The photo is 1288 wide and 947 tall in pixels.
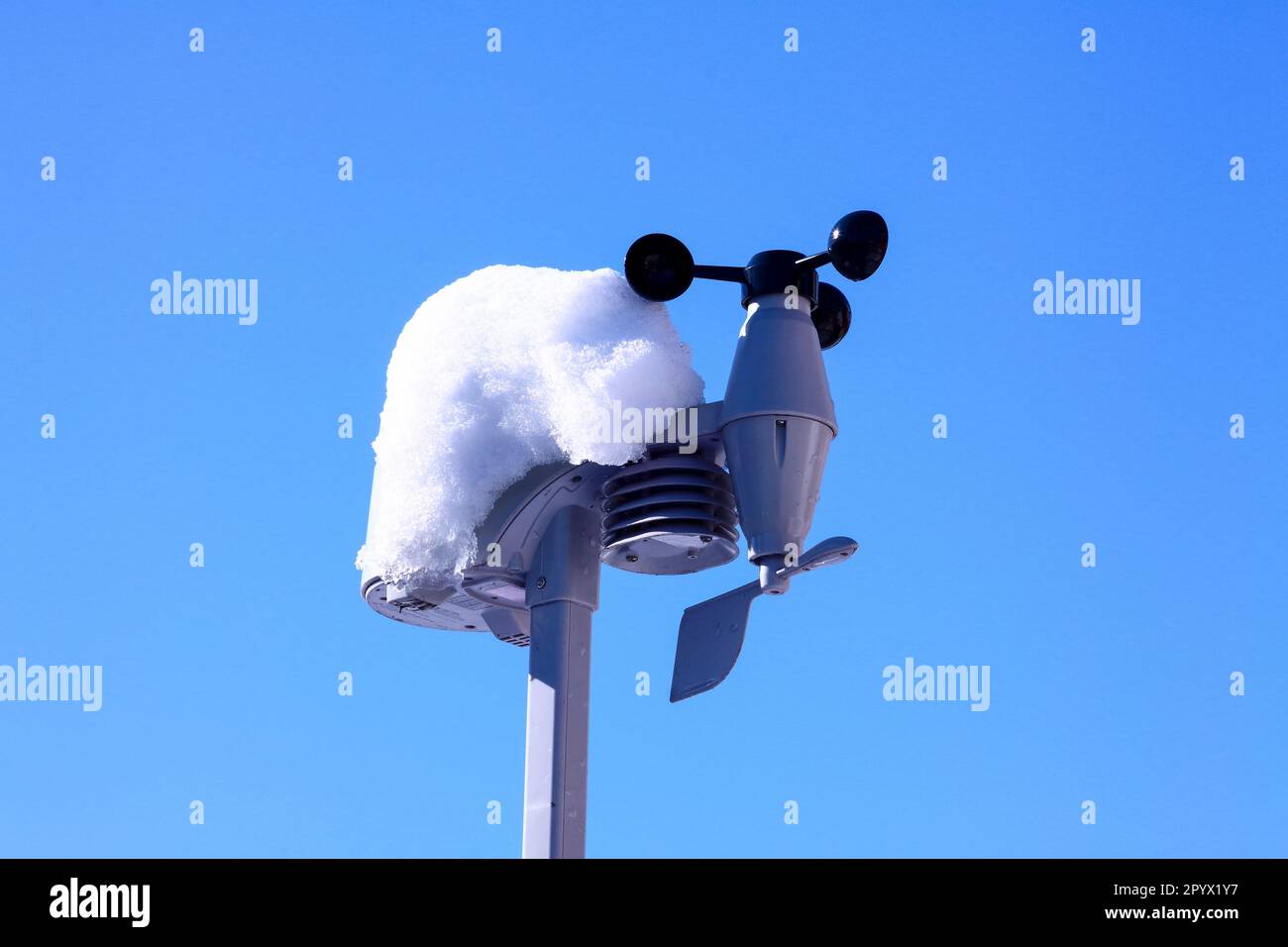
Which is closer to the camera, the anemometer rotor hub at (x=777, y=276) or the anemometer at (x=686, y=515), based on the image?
the anemometer at (x=686, y=515)

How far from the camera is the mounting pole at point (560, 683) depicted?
10.2 m

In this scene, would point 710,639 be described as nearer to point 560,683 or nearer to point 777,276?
point 560,683

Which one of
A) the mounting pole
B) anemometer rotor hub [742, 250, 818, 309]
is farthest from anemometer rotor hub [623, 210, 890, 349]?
the mounting pole

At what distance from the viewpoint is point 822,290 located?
11.3m

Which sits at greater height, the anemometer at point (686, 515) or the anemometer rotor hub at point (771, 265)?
the anemometer rotor hub at point (771, 265)

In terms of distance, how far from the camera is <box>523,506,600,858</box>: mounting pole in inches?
401

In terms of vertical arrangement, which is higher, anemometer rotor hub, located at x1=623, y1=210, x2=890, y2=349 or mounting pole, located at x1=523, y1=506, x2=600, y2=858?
anemometer rotor hub, located at x1=623, y1=210, x2=890, y2=349

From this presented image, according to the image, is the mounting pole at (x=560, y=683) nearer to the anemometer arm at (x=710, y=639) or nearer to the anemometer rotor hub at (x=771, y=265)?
the anemometer arm at (x=710, y=639)

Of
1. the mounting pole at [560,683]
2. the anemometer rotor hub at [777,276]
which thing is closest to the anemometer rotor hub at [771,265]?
the anemometer rotor hub at [777,276]

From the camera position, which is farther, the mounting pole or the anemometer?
the mounting pole

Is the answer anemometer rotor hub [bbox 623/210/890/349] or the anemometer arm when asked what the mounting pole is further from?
anemometer rotor hub [bbox 623/210/890/349]

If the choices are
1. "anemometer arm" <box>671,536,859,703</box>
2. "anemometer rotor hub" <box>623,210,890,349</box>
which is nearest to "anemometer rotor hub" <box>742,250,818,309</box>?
"anemometer rotor hub" <box>623,210,890,349</box>

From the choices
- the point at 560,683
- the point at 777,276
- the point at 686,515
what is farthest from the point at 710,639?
the point at 777,276
